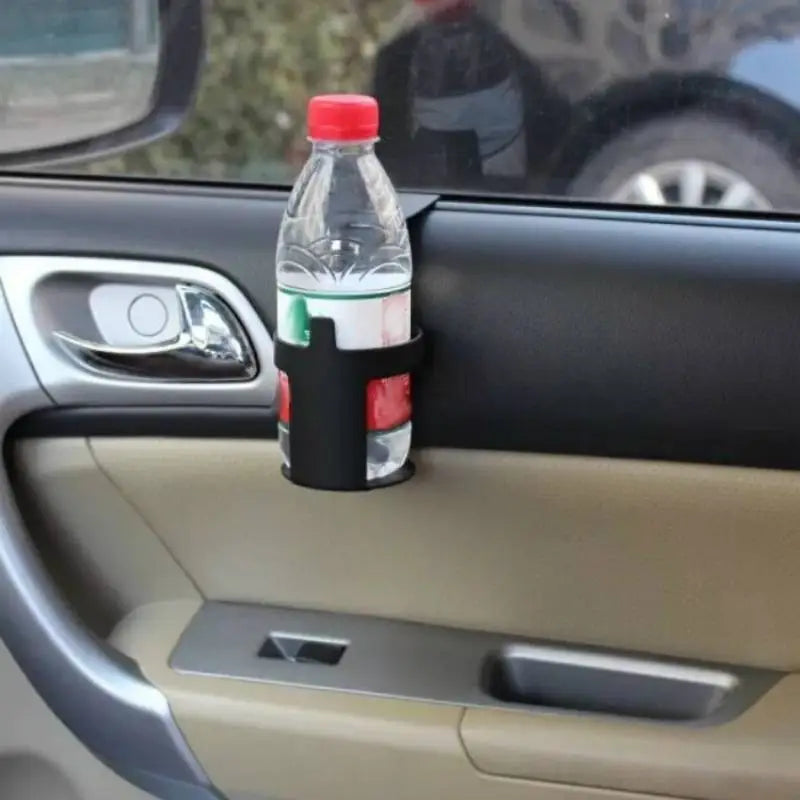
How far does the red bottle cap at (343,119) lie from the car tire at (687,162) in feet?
0.77

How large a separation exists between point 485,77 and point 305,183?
0.66ft

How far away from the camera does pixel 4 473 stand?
1264 millimetres

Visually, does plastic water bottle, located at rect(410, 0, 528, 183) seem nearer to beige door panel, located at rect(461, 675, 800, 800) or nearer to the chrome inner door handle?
the chrome inner door handle

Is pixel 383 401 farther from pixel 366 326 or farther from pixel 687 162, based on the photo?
pixel 687 162

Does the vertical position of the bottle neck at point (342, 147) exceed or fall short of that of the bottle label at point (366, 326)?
it exceeds it

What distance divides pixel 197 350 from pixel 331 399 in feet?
0.59

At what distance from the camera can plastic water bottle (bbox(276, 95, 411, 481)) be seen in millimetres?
1070

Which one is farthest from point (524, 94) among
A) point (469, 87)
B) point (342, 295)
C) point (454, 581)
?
point (454, 581)

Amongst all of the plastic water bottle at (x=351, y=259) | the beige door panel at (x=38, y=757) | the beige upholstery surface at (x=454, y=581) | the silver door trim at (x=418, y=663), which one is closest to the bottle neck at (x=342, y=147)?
the plastic water bottle at (x=351, y=259)

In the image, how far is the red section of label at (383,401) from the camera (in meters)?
1.10

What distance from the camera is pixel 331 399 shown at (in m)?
1.08

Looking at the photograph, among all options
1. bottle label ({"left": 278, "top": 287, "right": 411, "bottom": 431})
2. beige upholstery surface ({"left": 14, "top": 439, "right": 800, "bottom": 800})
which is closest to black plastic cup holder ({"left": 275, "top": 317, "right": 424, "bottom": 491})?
bottle label ({"left": 278, "top": 287, "right": 411, "bottom": 431})

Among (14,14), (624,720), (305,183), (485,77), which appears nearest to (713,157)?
(485,77)

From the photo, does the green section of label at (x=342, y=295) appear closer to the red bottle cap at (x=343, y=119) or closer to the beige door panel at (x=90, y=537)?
the red bottle cap at (x=343, y=119)
